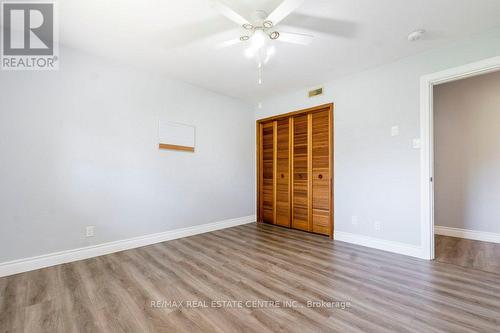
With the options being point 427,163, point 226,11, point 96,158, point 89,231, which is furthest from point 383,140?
point 89,231

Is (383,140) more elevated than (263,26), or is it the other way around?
(263,26)

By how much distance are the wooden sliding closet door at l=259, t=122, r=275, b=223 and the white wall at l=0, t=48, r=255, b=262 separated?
39.0 inches

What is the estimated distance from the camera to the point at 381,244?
2.91 meters

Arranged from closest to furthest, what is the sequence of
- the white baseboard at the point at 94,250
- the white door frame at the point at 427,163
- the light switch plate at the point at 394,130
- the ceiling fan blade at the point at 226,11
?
the ceiling fan blade at the point at 226,11, the white baseboard at the point at 94,250, the white door frame at the point at 427,163, the light switch plate at the point at 394,130

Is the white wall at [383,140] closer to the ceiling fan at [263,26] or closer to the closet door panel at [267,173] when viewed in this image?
the closet door panel at [267,173]

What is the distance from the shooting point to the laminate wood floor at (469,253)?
2.38 m

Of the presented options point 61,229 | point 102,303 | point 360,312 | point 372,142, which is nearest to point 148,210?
point 61,229

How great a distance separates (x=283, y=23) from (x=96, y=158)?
8.65 feet

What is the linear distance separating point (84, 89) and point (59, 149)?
2.55 ft

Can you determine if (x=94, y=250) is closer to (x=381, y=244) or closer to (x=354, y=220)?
(x=354, y=220)

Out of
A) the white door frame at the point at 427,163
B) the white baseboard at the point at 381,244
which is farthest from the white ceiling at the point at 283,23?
the white baseboard at the point at 381,244

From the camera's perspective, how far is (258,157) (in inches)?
181

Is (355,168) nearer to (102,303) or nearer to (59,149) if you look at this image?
(102,303)

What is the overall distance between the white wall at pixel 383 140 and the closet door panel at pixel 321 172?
157 millimetres
